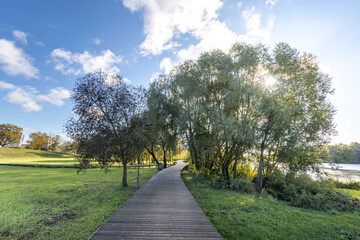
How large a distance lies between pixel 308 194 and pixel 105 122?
49.9 ft

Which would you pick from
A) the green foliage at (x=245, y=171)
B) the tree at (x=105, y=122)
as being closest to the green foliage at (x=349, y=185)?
the green foliage at (x=245, y=171)

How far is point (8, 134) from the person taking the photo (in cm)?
5134

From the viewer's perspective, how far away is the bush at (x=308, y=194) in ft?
29.5

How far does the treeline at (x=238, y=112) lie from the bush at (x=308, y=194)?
1.24 m

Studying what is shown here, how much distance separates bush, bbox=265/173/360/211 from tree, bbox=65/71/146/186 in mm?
11822

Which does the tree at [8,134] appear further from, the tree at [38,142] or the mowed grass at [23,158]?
the mowed grass at [23,158]

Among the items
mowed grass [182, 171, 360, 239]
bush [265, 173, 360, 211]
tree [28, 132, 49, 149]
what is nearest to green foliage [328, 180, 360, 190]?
bush [265, 173, 360, 211]

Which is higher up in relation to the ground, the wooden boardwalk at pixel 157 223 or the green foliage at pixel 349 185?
the wooden boardwalk at pixel 157 223

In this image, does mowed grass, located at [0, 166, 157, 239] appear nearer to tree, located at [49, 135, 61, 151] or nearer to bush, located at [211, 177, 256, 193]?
bush, located at [211, 177, 256, 193]

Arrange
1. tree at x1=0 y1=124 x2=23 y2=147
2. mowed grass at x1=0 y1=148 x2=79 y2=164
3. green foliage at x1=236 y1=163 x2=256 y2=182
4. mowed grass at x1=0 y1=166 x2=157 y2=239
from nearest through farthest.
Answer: mowed grass at x1=0 y1=166 x2=157 y2=239
green foliage at x1=236 y1=163 x2=256 y2=182
mowed grass at x1=0 y1=148 x2=79 y2=164
tree at x1=0 y1=124 x2=23 y2=147

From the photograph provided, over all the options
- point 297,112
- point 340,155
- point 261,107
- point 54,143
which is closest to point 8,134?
point 54,143

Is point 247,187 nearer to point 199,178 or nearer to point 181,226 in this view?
point 199,178

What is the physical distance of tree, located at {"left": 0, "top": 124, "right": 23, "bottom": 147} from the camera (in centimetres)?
5110

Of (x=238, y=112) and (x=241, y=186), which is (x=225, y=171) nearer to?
(x=241, y=186)
